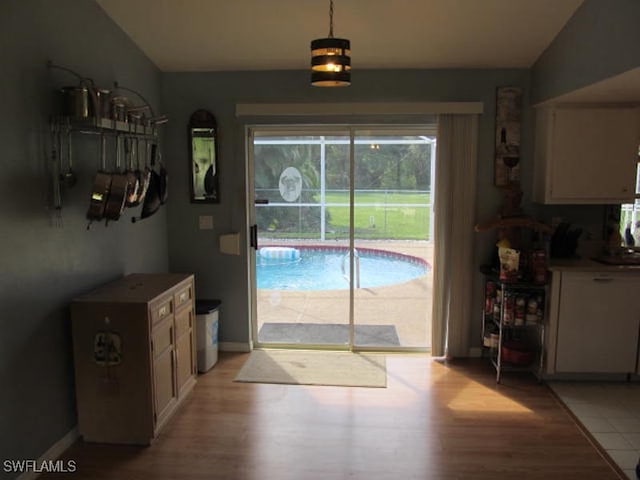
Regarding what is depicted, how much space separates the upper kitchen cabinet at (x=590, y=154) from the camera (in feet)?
12.6

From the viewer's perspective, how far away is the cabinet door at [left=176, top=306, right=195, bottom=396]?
3496 millimetres

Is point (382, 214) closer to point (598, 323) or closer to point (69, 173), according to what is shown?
point (598, 323)

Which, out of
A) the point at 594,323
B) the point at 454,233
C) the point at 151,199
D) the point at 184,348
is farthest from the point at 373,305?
the point at 151,199

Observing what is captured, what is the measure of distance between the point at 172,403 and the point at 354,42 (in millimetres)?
2860

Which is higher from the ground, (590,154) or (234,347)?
(590,154)

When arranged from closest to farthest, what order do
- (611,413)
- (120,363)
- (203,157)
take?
(120,363) → (611,413) → (203,157)

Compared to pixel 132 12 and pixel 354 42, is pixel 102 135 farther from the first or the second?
pixel 354 42

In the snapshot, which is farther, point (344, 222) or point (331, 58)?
point (344, 222)

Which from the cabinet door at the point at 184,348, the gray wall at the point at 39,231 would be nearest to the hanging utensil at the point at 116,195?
the gray wall at the point at 39,231

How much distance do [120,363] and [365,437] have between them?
154cm

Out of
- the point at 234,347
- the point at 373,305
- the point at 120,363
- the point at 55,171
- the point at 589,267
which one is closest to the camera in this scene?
the point at 55,171

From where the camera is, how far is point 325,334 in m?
4.82

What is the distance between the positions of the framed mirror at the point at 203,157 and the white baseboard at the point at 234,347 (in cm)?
130

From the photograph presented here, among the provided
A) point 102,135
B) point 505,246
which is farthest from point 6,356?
point 505,246
